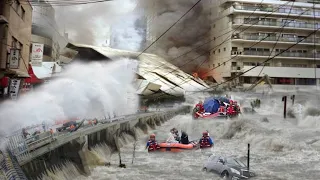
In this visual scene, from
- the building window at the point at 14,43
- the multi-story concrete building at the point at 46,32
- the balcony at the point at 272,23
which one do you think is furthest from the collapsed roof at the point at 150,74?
the balcony at the point at 272,23

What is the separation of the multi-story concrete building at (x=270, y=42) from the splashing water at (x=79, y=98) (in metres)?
14.7

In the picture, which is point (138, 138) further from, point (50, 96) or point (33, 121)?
point (33, 121)

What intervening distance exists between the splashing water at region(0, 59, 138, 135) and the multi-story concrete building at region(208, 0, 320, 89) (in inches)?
578

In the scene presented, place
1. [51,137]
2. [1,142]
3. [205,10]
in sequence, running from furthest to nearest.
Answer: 1. [205,10]
2. [51,137]
3. [1,142]

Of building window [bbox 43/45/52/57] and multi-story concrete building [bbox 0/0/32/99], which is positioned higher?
building window [bbox 43/45/52/57]

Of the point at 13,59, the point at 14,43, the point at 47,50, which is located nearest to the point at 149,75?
the point at 14,43

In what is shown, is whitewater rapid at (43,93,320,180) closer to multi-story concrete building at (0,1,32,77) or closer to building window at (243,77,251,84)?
multi-story concrete building at (0,1,32,77)

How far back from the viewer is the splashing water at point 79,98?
1160 cm

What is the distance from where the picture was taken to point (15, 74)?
16234 mm

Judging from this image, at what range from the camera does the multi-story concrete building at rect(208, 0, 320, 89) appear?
112 ft

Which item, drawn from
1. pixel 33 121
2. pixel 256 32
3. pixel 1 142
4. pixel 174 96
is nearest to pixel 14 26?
pixel 33 121

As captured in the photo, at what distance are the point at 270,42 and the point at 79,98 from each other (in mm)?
23515

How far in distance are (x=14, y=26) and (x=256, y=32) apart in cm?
2532

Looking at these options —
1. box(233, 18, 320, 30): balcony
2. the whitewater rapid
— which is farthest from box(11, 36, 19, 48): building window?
box(233, 18, 320, 30): balcony
